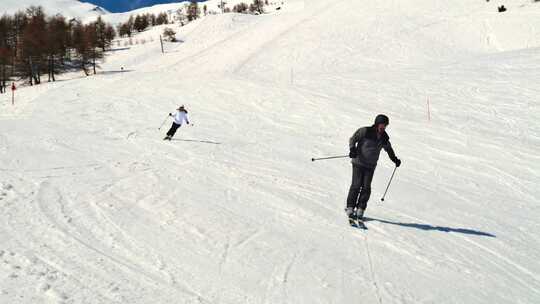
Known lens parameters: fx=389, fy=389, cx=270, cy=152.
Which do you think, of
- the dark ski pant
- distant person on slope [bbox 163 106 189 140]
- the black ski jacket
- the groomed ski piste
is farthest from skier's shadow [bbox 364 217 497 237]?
distant person on slope [bbox 163 106 189 140]

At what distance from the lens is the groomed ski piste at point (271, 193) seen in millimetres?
4867

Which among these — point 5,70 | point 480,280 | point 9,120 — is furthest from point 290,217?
point 5,70

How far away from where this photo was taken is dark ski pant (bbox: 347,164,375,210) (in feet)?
22.3

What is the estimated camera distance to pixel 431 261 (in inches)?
231

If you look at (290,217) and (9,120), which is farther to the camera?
(9,120)

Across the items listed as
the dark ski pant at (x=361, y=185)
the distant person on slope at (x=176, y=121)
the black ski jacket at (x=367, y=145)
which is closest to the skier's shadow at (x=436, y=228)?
the dark ski pant at (x=361, y=185)

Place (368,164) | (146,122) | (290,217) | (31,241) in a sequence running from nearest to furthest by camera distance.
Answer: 1. (31,241)
2. (368,164)
3. (290,217)
4. (146,122)

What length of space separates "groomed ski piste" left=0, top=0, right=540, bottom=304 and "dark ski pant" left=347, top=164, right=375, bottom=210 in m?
0.49

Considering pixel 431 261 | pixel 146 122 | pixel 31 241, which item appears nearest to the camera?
pixel 31 241

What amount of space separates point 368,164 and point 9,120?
54.5ft

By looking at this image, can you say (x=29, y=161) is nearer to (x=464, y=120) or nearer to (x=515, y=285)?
(x=515, y=285)

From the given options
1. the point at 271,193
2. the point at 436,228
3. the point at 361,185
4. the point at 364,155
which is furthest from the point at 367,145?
the point at 271,193

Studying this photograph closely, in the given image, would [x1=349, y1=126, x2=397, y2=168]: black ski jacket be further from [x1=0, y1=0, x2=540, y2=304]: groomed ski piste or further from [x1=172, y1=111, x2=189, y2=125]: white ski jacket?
[x1=172, y1=111, x2=189, y2=125]: white ski jacket

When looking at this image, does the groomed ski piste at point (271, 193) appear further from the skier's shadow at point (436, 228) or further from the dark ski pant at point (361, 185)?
the dark ski pant at point (361, 185)
